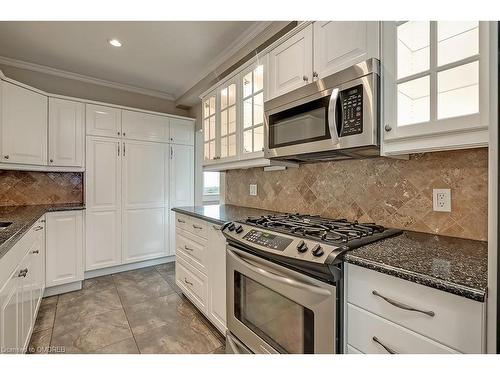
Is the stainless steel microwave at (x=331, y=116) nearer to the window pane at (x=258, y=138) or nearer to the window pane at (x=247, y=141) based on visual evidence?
the window pane at (x=258, y=138)

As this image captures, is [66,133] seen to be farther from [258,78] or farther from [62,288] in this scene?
[258,78]

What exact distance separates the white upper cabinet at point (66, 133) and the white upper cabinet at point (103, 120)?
0.07 metres

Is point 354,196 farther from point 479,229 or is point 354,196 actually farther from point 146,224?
point 146,224

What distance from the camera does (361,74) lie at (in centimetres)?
125

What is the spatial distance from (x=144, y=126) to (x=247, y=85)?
6.36 ft

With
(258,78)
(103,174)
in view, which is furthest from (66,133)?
(258,78)

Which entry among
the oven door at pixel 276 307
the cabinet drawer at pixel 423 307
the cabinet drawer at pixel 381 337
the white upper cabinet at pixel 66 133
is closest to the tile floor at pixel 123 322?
the oven door at pixel 276 307

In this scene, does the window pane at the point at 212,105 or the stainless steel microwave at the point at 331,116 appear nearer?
the stainless steel microwave at the point at 331,116

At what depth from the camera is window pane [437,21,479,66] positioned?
97cm

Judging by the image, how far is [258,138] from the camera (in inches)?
81.3

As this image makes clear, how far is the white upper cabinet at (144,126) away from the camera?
3.32 m

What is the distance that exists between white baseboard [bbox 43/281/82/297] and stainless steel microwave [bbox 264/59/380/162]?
270cm

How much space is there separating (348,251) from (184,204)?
3161 mm
